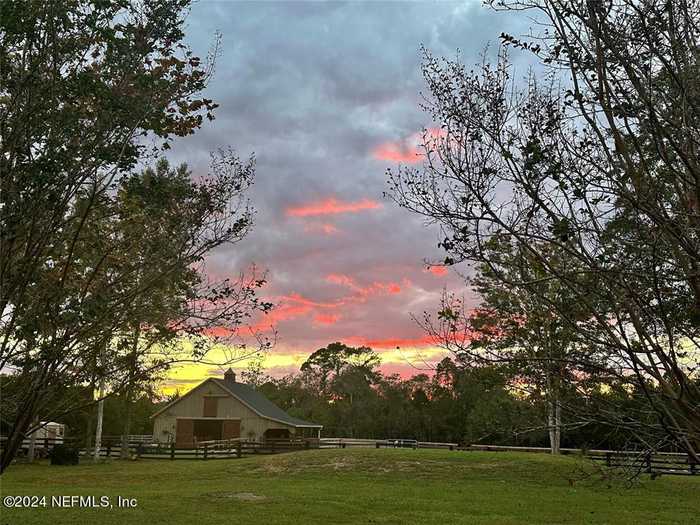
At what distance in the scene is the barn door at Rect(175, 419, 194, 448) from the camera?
43.7 m

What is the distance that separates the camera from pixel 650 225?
516 centimetres

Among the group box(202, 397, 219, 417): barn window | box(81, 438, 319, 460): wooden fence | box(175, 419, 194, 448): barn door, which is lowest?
box(81, 438, 319, 460): wooden fence

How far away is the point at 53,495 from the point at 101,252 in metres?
12.9

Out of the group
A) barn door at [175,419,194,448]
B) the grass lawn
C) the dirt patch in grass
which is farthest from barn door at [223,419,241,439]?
the dirt patch in grass

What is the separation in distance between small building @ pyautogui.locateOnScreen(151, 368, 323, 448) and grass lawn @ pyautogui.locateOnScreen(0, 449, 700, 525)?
1285 cm

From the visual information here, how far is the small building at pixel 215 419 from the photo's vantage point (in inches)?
1704

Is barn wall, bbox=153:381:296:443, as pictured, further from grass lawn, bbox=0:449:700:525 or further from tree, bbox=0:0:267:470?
tree, bbox=0:0:267:470

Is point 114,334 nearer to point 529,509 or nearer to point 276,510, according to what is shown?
point 276,510

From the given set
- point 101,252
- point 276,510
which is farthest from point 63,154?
point 276,510

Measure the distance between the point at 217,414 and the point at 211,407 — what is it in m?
0.67

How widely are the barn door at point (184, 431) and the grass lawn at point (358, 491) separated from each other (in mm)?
13211

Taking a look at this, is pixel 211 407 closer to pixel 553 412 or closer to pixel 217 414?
pixel 217 414

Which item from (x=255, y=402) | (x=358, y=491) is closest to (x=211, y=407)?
(x=255, y=402)

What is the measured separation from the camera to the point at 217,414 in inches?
1727
